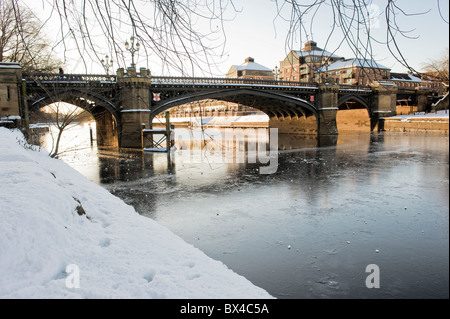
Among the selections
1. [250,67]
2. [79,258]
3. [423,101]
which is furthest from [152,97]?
[250,67]

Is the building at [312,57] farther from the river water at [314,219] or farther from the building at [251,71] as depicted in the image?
the building at [251,71]

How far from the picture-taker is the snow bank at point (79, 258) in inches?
110

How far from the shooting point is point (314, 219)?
8414mm

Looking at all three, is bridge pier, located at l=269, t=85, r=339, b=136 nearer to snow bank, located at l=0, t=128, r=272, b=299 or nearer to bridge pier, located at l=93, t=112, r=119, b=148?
bridge pier, located at l=93, t=112, r=119, b=148

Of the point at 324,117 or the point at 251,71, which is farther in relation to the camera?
the point at 251,71

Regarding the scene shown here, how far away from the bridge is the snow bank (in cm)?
1036

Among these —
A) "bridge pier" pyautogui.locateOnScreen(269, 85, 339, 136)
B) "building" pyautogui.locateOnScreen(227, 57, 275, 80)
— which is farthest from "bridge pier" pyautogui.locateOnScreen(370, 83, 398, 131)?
"building" pyautogui.locateOnScreen(227, 57, 275, 80)

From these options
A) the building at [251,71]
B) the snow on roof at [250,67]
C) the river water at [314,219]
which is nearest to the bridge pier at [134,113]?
the river water at [314,219]

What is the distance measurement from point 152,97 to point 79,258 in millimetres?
25695

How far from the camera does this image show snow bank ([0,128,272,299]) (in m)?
2.81

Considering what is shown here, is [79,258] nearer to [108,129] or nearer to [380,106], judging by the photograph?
[108,129]

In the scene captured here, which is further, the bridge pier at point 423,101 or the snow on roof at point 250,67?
the snow on roof at point 250,67

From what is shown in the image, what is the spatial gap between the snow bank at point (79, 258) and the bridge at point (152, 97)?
408 inches
